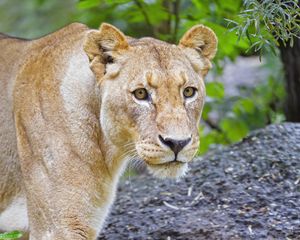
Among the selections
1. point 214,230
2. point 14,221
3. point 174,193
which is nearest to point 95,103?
point 14,221

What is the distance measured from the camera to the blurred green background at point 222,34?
24.4 feet

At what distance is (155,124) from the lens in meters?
4.75

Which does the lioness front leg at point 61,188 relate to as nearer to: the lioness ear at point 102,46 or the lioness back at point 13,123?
the lioness back at point 13,123

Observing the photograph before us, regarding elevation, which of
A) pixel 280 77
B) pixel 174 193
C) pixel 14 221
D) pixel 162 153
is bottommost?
pixel 280 77

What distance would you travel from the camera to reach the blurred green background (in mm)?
7441

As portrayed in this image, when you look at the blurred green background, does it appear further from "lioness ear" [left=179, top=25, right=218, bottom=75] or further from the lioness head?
the lioness head

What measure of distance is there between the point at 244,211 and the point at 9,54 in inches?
77.8

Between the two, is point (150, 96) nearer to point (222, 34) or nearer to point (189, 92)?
point (189, 92)

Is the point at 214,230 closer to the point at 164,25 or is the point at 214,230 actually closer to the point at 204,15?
the point at 204,15

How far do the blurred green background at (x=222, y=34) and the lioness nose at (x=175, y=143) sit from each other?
76cm

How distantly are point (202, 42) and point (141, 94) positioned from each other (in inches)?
26.0

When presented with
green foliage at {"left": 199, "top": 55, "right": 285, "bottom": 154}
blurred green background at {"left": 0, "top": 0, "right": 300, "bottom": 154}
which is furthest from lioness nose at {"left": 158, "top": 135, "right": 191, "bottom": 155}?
green foliage at {"left": 199, "top": 55, "right": 285, "bottom": 154}

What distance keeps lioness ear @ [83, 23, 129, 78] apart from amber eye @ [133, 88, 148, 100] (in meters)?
0.30

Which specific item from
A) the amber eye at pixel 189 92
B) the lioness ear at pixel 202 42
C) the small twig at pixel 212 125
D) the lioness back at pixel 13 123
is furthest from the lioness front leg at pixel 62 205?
the small twig at pixel 212 125
